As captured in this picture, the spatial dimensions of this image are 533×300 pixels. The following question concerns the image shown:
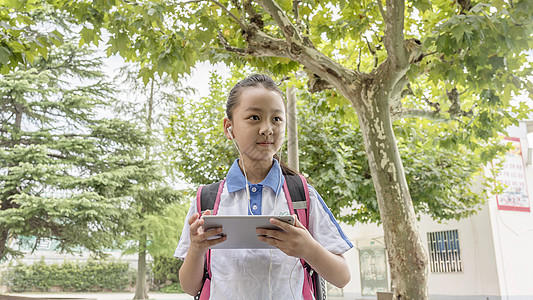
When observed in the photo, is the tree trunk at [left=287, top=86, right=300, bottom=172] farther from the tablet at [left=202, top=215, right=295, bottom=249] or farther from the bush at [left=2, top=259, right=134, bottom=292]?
the bush at [left=2, top=259, right=134, bottom=292]

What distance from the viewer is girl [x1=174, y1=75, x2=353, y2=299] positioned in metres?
1.26

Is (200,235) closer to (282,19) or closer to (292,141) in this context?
(282,19)

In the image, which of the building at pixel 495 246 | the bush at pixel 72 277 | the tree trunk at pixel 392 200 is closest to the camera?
the tree trunk at pixel 392 200

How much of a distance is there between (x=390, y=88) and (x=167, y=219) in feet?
52.1

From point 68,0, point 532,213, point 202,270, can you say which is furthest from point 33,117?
point 532,213

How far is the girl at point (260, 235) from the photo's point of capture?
4.15 feet

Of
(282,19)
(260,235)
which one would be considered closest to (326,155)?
(282,19)

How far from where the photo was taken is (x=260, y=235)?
3.92ft

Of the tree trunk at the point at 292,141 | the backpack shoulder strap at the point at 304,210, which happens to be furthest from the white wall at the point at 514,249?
the backpack shoulder strap at the point at 304,210

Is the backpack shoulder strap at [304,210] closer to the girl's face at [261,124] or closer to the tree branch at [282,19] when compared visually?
the girl's face at [261,124]

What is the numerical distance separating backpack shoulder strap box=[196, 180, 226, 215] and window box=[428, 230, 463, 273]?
16.7 m

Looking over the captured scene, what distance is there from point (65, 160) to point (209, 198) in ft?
48.1

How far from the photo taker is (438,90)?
7648mm

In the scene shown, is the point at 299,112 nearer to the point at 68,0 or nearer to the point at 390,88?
the point at 390,88
